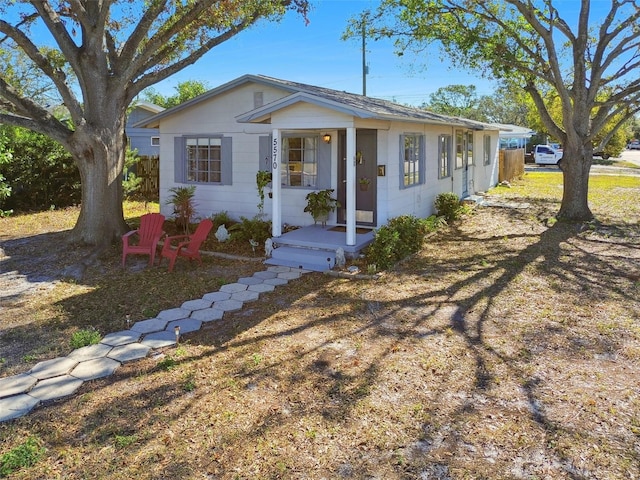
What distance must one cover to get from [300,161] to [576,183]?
722 cm

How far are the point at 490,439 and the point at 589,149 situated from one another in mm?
11399

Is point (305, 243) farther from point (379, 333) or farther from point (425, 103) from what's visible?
point (425, 103)

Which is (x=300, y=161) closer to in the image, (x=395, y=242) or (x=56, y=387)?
(x=395, y=242)

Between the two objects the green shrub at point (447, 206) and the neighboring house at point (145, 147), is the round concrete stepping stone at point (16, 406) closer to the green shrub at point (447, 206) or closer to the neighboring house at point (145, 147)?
the green shrub at point (447, 206)

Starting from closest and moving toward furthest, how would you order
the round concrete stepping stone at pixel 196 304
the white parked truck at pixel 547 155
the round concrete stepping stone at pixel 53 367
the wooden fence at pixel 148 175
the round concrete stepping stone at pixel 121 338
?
the round concrete stepping stone at pixel 53 367 < the round concrete stepping stone at pixel 121 338 < the round concrete stepping stone at pixel 196 304 < the wooden fence at pixel 148 175 < the white parked truck at pixel 547 155

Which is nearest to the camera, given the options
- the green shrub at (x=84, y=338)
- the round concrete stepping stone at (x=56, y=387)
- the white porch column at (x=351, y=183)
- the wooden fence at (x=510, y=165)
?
the round concrete stepping stone at (x=56, y=387)

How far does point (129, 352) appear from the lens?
17.3 ft

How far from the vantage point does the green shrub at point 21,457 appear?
342 centimetres

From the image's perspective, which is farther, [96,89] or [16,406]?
[96,89]

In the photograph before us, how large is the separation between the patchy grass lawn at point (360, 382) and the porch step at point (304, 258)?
17.8 inches

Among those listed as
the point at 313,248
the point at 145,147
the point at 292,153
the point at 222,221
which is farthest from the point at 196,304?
the point at 145,147

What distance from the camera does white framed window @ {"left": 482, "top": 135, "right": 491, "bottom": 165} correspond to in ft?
64.8

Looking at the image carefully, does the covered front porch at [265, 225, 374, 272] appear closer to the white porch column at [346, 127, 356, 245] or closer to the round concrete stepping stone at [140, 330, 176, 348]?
the white porch column at [346, 127, 356, 245]

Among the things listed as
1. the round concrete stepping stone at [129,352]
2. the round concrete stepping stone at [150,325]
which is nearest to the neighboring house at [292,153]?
the round concrete stepping stone at [150,325]
